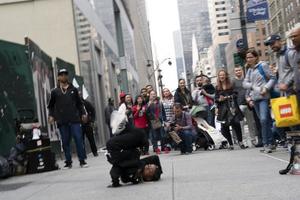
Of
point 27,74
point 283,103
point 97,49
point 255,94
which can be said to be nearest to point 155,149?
point 27,74

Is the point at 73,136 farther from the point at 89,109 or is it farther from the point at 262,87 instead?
the point at 89,109

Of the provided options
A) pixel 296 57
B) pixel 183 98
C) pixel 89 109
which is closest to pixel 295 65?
pixel 296 57

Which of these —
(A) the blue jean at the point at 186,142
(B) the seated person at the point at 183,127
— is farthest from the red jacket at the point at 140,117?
(A) the blue jean at the point at 186,142

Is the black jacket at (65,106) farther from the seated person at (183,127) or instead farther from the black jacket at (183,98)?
the black jacket at (183,98)

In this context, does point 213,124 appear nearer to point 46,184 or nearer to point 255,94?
point 255,94

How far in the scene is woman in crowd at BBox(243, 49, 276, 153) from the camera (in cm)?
1098

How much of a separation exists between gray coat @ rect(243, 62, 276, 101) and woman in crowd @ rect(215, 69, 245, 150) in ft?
6.87

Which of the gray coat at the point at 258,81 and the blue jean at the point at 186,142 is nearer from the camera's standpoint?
the gray coat at the point at 258,81

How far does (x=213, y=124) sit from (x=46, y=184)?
7.64 meters

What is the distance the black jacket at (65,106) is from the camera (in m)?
12.0

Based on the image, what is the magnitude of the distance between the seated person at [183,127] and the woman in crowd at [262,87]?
9.47 ft

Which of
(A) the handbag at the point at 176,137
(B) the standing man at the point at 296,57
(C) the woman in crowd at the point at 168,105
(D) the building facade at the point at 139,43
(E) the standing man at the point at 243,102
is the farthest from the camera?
(D) the building facade at the point at 139,43

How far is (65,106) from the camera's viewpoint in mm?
12016

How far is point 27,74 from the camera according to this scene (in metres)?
14.3
